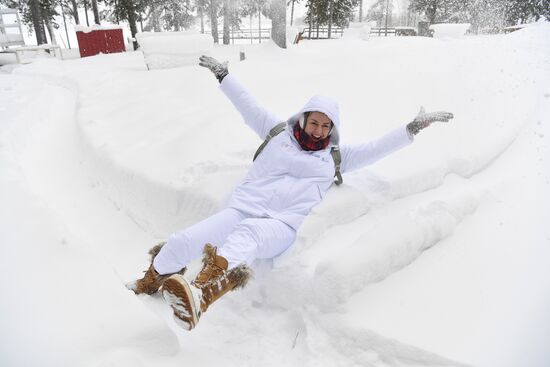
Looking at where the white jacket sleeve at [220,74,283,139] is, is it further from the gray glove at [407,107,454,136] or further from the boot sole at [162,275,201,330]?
the boot sole at [162,275,201,330]

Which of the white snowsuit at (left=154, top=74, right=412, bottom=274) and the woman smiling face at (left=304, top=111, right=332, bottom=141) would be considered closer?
the white snowsuit at (left=154, top=74, right=412, bottom=274)

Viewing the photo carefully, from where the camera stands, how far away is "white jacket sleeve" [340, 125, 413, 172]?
290 cm

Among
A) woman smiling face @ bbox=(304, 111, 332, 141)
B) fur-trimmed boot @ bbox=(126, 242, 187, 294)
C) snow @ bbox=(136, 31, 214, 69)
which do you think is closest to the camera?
fur-trimmed boot @ bbox=(126, 242, 187, 294)

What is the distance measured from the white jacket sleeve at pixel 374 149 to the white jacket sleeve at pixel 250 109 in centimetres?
65

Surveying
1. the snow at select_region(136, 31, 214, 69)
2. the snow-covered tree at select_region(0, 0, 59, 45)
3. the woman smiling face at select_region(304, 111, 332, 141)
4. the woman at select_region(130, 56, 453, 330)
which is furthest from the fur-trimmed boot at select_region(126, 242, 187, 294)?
the snow-covered tree at select_region(0, 0, 59, 45)

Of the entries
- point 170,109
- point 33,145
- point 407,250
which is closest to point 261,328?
point 407,250

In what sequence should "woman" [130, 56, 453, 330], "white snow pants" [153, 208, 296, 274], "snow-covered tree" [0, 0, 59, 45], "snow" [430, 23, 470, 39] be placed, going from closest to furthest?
"woman" [130, 56, 453, 330], "white snow pants" [153, 208, 296, 274], "snow" [430, 23, 470, 39], "snow-covered tree" [0, 0, 59, 45]

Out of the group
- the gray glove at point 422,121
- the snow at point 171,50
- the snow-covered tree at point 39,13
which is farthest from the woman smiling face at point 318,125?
the snow-covered tree at point 39,13

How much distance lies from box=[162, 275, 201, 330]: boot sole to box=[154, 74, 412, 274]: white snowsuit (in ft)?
1.09

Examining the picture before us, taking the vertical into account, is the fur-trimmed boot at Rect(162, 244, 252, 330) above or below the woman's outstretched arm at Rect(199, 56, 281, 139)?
below

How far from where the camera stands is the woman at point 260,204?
196 cm

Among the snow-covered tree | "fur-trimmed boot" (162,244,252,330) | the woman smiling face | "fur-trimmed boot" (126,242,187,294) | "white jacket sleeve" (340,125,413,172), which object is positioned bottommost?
"fur-trimmed boot" (126,242,187,294)

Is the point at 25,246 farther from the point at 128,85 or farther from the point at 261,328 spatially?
the point at 128,85

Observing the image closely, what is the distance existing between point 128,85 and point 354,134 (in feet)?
16.0
